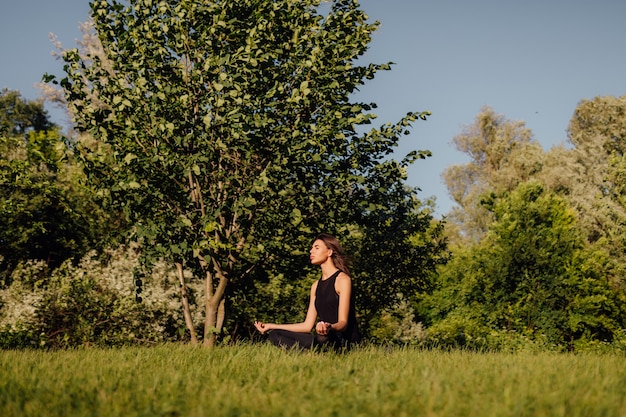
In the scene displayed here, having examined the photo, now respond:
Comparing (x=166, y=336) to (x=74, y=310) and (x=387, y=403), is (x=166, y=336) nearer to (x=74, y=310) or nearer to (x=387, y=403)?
(x=74, y=310)

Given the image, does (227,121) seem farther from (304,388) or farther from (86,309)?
(86,309)

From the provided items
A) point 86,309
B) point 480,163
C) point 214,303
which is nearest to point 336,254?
point 214,303

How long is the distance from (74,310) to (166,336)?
107 inches

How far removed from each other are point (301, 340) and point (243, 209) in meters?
1.87

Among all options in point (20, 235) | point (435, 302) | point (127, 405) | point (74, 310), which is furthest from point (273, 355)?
point (435, 302)

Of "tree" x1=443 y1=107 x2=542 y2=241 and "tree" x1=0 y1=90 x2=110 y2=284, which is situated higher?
"tree" x1=443 y1=107 x2=542 y2=241

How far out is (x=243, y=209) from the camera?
23.4 ft

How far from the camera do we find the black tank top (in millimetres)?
6797

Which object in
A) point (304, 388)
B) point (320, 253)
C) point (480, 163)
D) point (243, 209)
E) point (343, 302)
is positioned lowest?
point (304, 388)

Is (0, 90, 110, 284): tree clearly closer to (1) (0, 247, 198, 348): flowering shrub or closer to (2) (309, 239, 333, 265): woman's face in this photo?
(1) (0, 247, 198, 348): flowering shrub

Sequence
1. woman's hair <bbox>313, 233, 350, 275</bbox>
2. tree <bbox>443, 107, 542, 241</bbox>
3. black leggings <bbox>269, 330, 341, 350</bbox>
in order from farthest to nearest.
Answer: tree <bbox>443, 107, 542, 241</bbox>
woman's hair <bbox>313, 233, 350, 275</bbox>
black leggings <bbox>269, 330, 341, 350</bbox>

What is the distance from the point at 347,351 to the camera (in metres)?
6.24

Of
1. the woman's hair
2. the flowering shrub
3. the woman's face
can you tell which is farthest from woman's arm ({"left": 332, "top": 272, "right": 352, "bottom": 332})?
the flowering shrub

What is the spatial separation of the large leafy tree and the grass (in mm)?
2702
